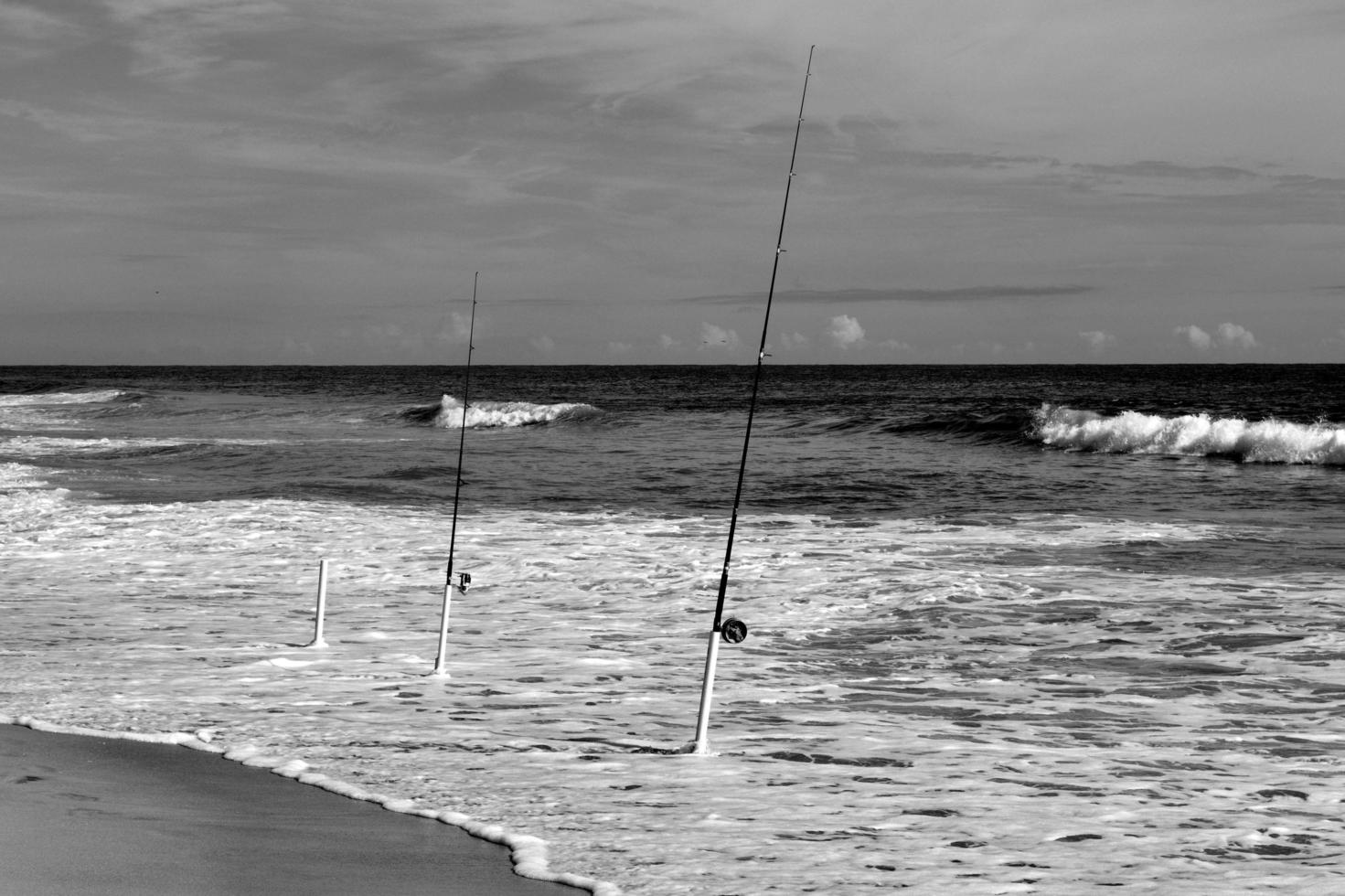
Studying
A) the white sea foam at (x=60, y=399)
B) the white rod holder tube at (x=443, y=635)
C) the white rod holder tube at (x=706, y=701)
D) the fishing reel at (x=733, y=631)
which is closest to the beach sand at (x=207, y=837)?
the white rod holder tube at (x=706, y=701)

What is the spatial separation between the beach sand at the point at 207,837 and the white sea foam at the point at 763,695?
0.21 meters

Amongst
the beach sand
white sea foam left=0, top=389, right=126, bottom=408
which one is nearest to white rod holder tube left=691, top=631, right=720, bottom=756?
the beach sand

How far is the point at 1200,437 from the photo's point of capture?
28.7 m

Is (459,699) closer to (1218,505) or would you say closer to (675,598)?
(675,598)

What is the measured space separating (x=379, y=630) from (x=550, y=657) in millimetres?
1622

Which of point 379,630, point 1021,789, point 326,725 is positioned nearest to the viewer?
point 1021,789

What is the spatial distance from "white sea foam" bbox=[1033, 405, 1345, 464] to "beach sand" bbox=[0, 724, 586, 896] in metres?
25.0

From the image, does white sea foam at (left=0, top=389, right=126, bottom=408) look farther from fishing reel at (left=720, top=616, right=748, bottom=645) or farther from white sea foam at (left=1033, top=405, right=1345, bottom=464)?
fishing reel at (left=720, top=616, right=748, bottom=645)

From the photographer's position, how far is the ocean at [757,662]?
500 centimetres

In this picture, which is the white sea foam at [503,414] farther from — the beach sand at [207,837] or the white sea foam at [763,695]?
the beach sand at [207,837]

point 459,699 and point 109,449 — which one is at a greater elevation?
point 459,699

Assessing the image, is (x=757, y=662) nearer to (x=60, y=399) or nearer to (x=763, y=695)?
(x=763, y=695)

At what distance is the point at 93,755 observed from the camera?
5883 millimetres

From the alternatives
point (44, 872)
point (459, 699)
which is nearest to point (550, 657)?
point (459, 699)
